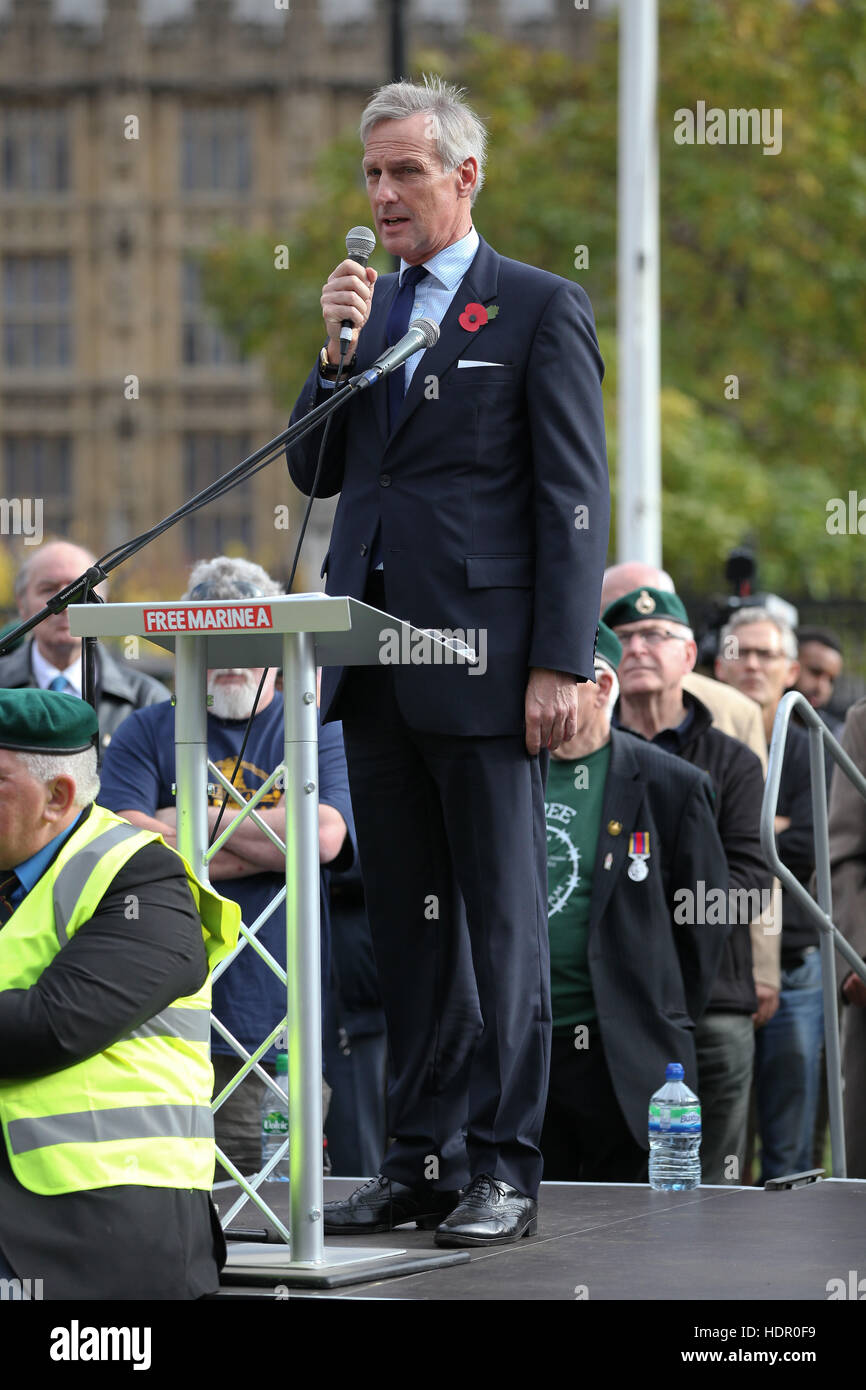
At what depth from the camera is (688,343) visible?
24.1 m

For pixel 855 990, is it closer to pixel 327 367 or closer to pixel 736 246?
pixel 327 367

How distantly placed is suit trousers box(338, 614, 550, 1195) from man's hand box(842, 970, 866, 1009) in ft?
5.59

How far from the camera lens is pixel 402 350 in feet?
14.6

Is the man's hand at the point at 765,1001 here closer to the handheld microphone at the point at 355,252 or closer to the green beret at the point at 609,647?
the green beret at the point at 609,647

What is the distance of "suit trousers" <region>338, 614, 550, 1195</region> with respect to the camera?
15.5 feet

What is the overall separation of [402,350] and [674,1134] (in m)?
2.54

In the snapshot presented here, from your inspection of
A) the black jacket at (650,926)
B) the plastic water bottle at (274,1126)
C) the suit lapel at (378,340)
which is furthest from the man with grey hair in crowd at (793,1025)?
the suit lapel at (378,340)

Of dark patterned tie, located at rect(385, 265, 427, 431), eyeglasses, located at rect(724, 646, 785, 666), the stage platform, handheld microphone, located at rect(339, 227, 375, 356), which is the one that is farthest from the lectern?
eyeglasses, located at rect(724, 646, 785, 666)

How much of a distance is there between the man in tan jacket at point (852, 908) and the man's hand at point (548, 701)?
1.94 metres

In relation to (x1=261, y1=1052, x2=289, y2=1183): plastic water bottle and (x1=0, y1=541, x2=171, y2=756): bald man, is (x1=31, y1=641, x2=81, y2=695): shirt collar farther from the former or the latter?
(x1=261, y1=1052, x2=289, y2=1183): plastic water bottle

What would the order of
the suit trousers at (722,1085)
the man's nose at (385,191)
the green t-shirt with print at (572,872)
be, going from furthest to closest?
the suit trousers at (722,1085), the green t-shirt with print at (572,872), the man's nose at (385,191)

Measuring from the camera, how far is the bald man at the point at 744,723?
7.53m

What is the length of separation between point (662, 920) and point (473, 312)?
225 centimetres
